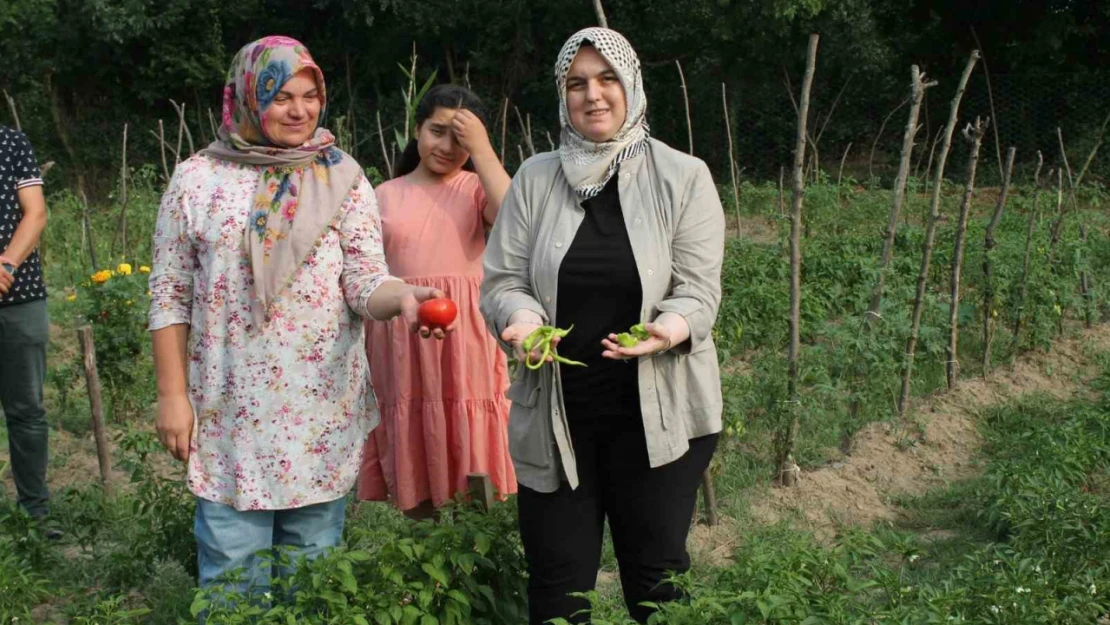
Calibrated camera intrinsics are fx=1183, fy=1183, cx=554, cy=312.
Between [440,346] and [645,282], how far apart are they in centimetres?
108

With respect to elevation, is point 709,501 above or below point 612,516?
below

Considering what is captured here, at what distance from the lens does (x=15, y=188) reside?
13.2 feet

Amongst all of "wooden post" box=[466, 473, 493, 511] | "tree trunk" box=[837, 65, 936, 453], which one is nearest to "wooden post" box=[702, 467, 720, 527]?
"tree trunk" box=[837, 65, 936, 453]

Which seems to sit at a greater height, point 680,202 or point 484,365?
point 680,202

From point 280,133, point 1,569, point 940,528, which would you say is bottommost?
point 940,528

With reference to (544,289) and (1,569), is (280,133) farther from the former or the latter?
(1,569)

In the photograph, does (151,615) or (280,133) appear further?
(151,615)

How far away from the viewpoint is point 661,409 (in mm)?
2520

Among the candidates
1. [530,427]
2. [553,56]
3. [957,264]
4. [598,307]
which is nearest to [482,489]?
[530,427]

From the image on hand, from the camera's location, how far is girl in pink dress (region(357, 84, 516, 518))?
3.38 m

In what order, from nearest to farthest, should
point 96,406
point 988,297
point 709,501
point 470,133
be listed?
point 470,133, point 709,501, point 96,406, point 988,297

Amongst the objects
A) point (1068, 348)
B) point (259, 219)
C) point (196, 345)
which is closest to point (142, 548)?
point (196, 345)

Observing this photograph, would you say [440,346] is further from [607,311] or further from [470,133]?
[607,311]

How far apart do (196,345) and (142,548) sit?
98 centimetres
